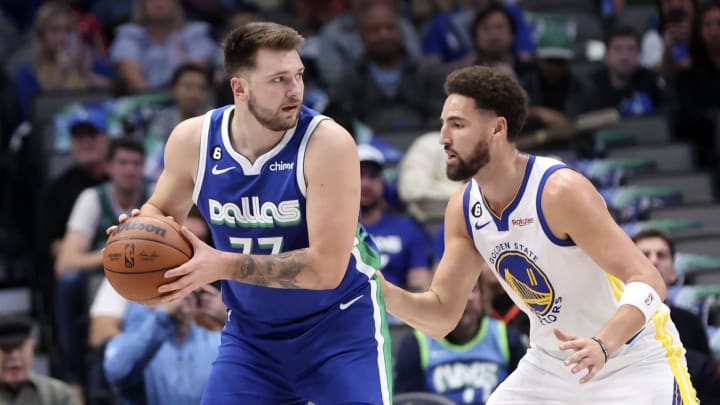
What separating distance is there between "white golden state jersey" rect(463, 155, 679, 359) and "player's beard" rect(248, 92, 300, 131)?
910 mm

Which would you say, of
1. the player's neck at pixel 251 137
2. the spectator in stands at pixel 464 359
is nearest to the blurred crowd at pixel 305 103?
the spectator in stands at pixel 464 359

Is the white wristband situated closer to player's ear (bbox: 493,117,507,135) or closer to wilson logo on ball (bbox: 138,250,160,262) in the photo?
player's ear (bbox: 493,117,507,135)

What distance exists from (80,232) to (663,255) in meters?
3.85

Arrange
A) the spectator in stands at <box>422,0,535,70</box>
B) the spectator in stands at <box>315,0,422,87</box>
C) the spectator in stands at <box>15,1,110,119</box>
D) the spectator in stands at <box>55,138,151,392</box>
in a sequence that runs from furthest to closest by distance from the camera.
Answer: the spectator in stands at <box>422,0,535,70</box>, the spectator in stands at <box>315,0,422,87</box>, the spectator in stands at <box>15,1,110,119</box>, the spectator in stands at <box>55,138,151,392</box>

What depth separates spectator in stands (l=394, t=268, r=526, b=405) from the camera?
6777 millimetres

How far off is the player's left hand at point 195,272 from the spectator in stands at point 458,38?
6845 millimetres

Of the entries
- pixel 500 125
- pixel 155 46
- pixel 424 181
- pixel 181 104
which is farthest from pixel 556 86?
pixel 500 125

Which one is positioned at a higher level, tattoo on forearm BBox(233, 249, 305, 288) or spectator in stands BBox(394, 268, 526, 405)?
tattoo on forearm BBox(233, 249, 305, 288)

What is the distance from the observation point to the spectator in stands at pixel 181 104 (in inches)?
362

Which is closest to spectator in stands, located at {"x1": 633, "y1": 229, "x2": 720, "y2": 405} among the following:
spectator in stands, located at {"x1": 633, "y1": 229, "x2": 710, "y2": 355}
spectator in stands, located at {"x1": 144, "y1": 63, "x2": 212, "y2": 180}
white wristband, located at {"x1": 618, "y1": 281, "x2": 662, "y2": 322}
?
spectator in stands, located at {"x1": 633, "y1": 229, "x2": 710, "y2": 355}

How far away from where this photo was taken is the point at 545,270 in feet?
15.4

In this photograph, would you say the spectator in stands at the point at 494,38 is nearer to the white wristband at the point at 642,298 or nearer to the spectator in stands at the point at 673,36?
the spectator in stands at the point at 673,36

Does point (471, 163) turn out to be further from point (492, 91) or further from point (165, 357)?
point (165, 357)

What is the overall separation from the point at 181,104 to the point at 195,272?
17.3 ft
